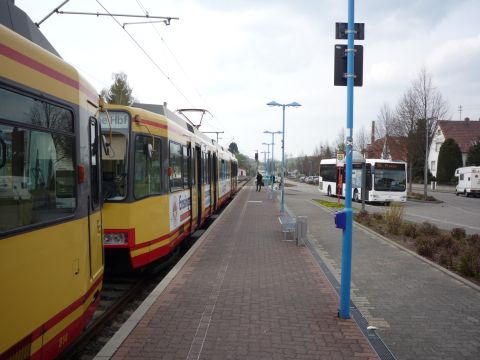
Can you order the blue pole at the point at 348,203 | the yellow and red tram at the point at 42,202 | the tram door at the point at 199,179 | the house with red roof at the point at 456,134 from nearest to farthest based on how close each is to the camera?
the yellow and red tram at the point at 42,202
the blue pole at the point at 348,203
the tram door at the point at 199,179
the house with red roof at the point at 456,134

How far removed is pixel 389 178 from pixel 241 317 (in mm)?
24878

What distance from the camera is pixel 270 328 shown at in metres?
5.25

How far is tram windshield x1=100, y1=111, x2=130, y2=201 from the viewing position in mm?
7172

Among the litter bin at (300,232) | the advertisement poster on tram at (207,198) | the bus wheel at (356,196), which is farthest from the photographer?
the bus wheel at (356,196)

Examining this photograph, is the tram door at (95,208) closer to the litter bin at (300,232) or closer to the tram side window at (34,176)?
the tram side window at (34,176)

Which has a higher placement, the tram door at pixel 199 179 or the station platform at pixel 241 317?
the tram door at pixel 199 179

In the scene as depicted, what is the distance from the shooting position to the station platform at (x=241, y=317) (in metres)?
4.59

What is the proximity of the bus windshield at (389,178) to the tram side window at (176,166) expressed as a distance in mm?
21363

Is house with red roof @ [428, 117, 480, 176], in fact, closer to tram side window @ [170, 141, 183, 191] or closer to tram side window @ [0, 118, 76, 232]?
tram side window @ [170, 141, 183, 191]

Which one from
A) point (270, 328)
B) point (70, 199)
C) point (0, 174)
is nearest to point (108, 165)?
point (70, 199)

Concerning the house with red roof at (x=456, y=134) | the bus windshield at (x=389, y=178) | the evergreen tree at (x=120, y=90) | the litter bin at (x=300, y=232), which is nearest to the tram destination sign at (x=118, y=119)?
the litter bin at (x=300, y=232)

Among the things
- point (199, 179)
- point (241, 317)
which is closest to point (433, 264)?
point (241, 317)

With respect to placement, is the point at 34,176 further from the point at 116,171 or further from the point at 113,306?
the point at 116,171

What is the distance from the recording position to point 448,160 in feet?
190
